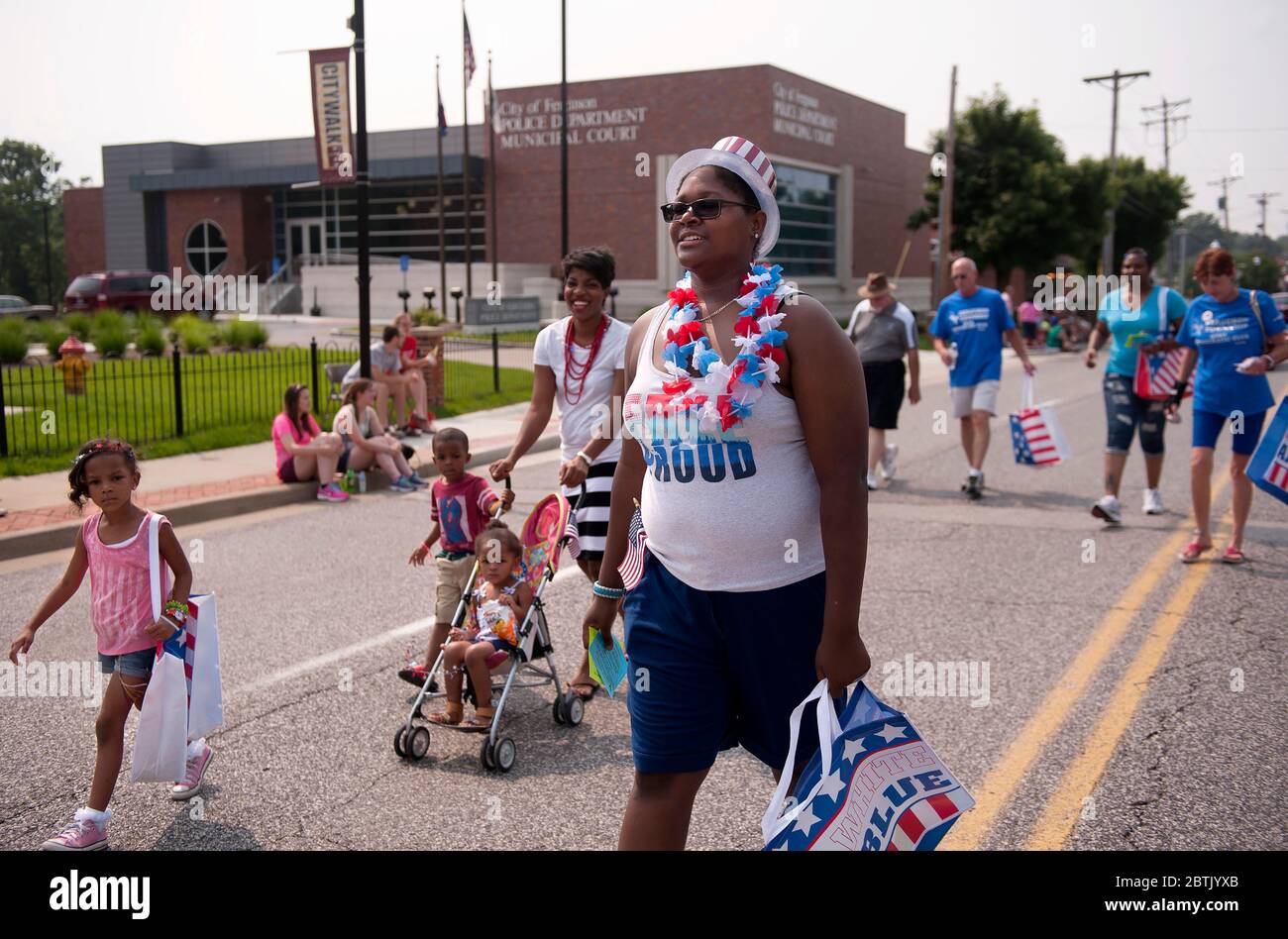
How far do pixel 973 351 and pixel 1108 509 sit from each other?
2.06 metres

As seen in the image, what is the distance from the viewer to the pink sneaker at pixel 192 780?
171 inches

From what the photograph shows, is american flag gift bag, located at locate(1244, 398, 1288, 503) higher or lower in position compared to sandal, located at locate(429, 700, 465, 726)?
higher

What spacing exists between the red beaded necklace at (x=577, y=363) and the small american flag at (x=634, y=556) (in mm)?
2289

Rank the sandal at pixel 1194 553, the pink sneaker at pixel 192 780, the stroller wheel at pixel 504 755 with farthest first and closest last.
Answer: the sandal at pixel 1194 553 → the stroller wheel at pixel 504 755 → the pink sneaker at pixel 192 780

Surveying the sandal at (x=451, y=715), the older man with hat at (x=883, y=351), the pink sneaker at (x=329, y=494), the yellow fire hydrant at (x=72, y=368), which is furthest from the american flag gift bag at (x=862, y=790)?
the yellow fire hydrant at (x=72, y=368)

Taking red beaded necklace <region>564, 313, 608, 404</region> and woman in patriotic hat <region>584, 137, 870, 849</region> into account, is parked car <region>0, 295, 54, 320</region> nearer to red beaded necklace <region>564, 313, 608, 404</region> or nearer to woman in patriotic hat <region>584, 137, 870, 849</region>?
red beaded necklace <region>564, 313, 608, 404</region>

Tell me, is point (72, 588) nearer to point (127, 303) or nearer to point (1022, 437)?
point (1022, 437)

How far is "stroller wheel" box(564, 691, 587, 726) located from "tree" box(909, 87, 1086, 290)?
41736mm


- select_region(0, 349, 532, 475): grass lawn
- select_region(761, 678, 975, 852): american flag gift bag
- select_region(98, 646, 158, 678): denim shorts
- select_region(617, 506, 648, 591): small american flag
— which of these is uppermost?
select_region(617, 506, 648, 591): small american flag

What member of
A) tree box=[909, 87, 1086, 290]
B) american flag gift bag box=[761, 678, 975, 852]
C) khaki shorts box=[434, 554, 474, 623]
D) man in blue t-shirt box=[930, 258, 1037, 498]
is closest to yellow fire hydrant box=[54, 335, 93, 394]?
man in blue t-shirt box=[930, 258, 1037, 498]

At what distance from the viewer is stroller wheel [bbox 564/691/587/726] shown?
17.0 feet

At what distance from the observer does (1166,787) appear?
4297 mm

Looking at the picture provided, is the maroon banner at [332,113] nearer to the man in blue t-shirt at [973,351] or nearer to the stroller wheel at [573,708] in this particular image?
the man in blue t-shirt at [973,351]

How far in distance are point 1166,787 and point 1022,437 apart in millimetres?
6101
